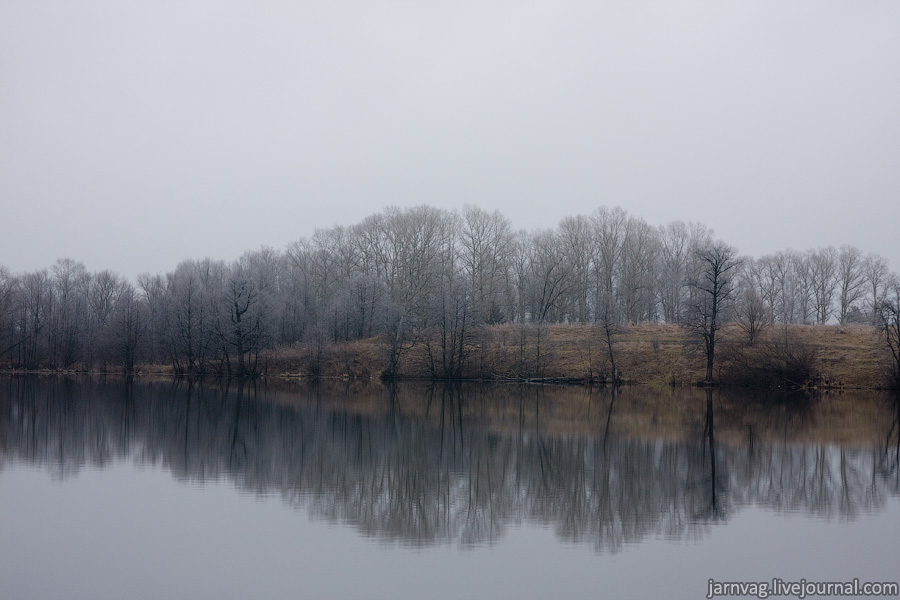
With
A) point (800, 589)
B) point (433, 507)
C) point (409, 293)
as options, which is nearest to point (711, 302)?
point (409, 293)

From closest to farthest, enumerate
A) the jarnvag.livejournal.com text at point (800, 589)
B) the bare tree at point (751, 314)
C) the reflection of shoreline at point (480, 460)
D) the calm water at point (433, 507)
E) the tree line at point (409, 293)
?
the jarnvag.livejournal.com text at point (800, 589) → the calm water at point (433, 507) → the reflection of shoreline at point (480, 460) → the bare tree at point (751, 314) → the tree line at point (409, 293)

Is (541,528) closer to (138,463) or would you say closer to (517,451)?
(517,451)

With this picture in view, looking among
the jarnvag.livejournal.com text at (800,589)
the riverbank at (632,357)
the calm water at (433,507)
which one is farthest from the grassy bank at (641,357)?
the jarnvag.livejournal.com text at (800,589)

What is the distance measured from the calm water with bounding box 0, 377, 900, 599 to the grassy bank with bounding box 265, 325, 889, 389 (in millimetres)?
20710

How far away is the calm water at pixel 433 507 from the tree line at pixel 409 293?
35560mm

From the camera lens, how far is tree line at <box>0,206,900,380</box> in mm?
63312

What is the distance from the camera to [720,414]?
1226 inches

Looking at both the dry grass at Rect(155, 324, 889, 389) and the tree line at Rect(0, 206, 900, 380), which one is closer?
the dry grass at Rect(155, 324, 889, 389)

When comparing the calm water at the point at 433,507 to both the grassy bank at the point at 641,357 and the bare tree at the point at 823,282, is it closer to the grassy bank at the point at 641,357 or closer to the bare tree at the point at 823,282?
the grassy bank at the point at 641,357

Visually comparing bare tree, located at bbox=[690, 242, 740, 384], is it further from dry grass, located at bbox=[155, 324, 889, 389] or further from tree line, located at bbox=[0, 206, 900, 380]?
tree line, located at bbox=[0, 206, 900, 380]

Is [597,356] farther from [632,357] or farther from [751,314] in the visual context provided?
[751,314]

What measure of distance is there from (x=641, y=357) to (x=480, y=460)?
37.2m

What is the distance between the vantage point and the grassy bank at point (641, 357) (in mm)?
46844

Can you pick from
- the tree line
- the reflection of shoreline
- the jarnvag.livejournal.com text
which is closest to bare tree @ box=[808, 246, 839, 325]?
the tree line
